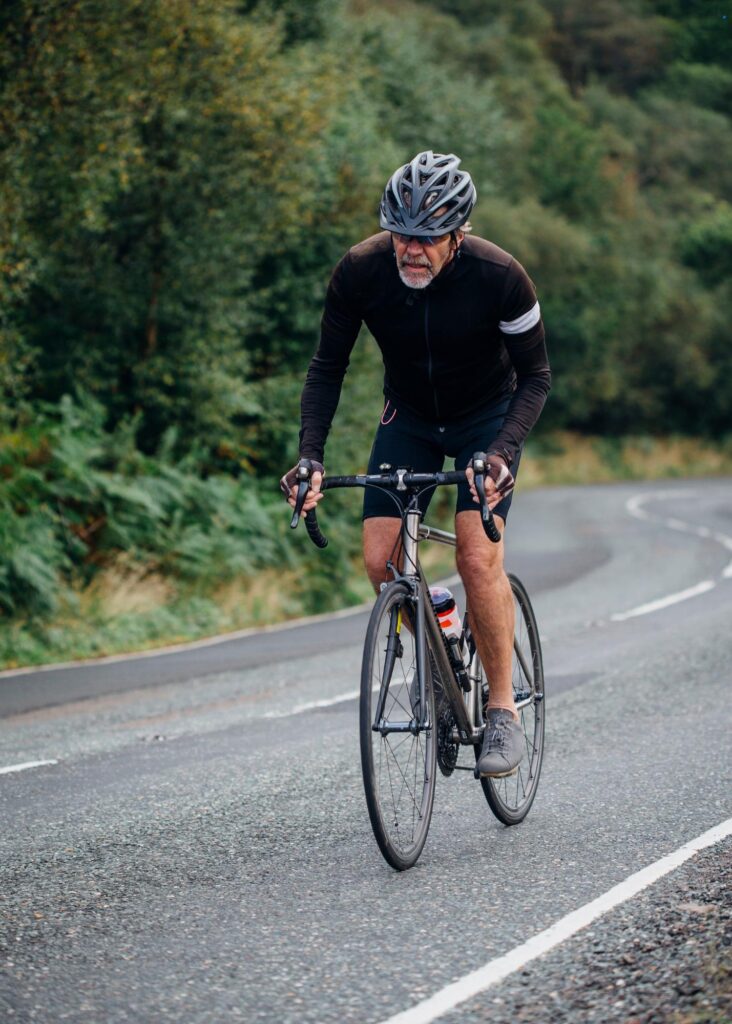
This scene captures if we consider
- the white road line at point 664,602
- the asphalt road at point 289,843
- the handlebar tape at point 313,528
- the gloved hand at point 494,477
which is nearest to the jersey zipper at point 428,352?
the gloved hand at point 494,477

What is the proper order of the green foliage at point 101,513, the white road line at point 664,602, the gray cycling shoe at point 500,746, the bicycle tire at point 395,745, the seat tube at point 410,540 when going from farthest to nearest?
1. the white road line at point 664,602
2. the green foliage at point 101,513
3. the gray cycling shoe at point 500,746
4. the seat tube at point 410,540
5. the bicycle tire at point 395,745

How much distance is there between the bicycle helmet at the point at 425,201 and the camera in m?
4.64

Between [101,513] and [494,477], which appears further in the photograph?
Answer: [101,513]

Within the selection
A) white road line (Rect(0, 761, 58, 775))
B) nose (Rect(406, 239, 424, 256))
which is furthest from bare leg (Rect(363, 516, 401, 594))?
white road line (Rect(0, 761, 58, 775))

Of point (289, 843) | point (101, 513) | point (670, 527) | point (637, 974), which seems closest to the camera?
point (637, 974)

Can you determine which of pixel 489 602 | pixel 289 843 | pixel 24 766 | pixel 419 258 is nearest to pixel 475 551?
pixel 489 602

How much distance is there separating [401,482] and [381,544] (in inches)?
12.8

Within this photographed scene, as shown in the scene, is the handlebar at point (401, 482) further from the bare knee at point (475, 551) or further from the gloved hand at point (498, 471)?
the bare knee at point (475, 551)

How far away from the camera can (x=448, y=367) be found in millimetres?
5031

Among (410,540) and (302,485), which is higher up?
(302,485)

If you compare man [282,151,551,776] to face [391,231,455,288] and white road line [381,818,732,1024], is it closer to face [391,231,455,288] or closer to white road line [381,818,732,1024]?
face [391,231,455,288]

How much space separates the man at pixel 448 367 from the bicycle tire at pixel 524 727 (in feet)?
0.98

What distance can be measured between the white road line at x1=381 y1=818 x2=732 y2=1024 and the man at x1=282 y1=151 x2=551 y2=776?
2.21 ft

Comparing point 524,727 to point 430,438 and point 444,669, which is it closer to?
point 444,669
